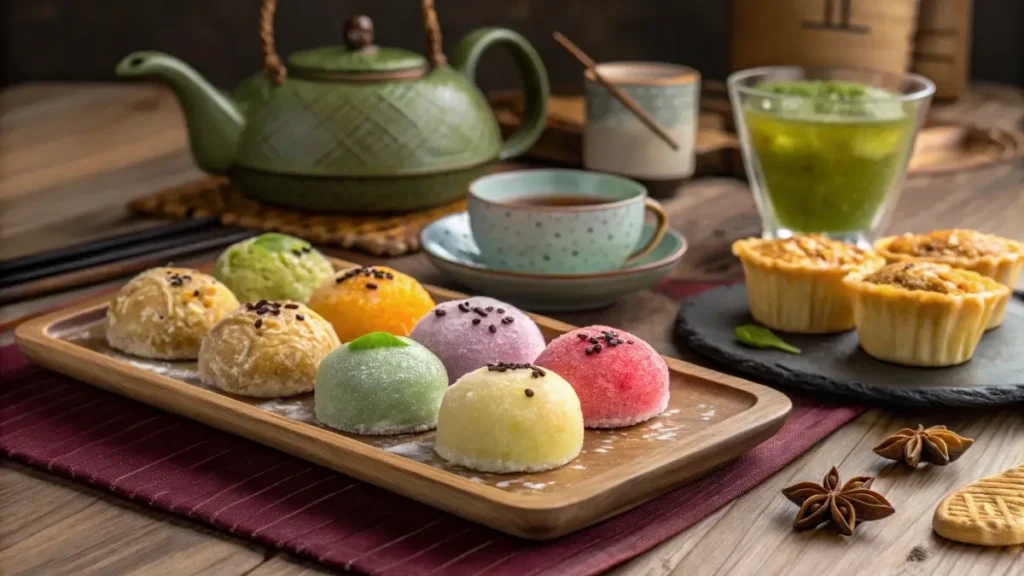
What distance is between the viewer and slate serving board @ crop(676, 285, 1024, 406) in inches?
51.9

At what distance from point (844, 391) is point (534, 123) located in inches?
40.0

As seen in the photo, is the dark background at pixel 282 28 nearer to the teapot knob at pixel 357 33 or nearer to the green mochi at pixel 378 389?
the teapot knob at pixel 357 33

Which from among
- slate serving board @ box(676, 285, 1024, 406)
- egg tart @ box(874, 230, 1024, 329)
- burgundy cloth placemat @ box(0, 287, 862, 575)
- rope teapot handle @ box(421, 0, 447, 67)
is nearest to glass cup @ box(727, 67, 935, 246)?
egg tart @ box(874, 230, 1024, 329)

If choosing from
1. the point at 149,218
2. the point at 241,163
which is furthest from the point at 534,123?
the point at 149,218

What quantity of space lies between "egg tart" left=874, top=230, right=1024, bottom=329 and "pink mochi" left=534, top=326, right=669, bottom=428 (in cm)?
49

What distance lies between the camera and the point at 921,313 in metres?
1.38

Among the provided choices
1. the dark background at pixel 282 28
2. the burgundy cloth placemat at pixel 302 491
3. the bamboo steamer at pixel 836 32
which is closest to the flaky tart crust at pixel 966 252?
the burgundy cloth placemat at pixel 302 491

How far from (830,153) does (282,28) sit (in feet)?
5.85

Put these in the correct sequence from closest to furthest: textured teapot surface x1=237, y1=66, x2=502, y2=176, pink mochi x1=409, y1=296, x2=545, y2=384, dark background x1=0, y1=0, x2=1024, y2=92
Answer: pink mochi x1=409, y1=296, x2=545, y2=384 → textured teapot surface x1=237, y1=66, x2=502, y2=176 → dark background x1=0, y1=0, x2=1024, y2=92

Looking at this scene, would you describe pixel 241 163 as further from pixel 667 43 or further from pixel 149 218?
pixel 667 43

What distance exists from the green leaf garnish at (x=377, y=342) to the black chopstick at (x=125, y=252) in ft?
2.29

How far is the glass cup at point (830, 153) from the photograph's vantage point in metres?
1.84

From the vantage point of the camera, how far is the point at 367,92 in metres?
1.97

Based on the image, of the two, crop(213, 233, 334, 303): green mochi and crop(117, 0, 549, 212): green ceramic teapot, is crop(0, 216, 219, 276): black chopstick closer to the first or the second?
crop(117, 0, 549, 212): green ceramic teapot
